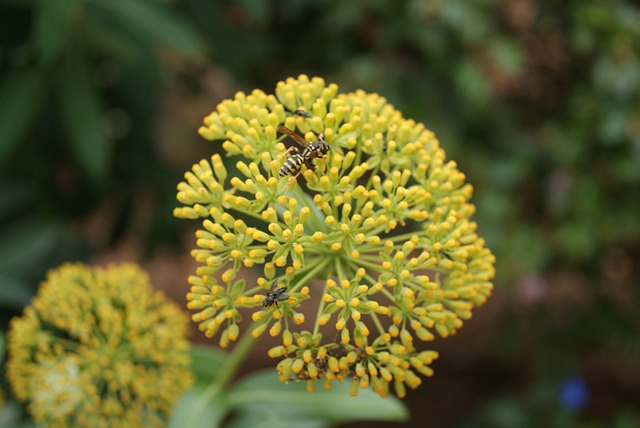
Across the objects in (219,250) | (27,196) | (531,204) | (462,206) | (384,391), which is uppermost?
(531,204)

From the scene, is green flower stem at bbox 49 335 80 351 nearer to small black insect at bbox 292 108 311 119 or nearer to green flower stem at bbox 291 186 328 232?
green flower stem at bbox 291 186 328 232

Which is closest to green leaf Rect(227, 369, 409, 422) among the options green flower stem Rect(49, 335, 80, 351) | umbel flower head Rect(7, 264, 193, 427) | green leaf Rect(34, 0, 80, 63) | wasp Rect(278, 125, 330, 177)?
umbel flower head Rect(7, 264, 193, 427)

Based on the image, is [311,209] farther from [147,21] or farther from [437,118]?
[437,118]

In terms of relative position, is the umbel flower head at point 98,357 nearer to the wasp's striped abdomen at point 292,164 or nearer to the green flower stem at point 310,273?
the green flower stem at point 310,273

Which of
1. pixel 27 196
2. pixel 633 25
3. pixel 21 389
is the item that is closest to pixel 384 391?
pixel 21 389

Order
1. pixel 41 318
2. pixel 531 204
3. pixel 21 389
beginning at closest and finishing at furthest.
→ 1. pixel 21 389
2. pixel 41 318
3. pixel 531 204

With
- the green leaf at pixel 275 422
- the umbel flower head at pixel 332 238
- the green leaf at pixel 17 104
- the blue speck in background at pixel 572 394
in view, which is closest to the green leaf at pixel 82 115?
the green leaf at pixel 17 104

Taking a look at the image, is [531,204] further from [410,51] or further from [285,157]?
[285,157]

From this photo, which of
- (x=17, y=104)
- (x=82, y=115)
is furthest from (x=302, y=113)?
(x=17, y=104)
